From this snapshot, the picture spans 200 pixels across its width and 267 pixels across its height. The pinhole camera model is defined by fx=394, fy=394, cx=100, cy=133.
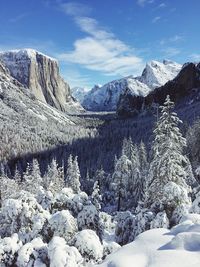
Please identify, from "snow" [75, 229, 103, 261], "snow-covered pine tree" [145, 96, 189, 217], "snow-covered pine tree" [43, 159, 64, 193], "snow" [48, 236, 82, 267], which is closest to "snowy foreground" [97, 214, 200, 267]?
"snow" [48, 236, 82, 267]

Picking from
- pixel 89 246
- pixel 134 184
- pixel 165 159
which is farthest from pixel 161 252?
pixel 134 184

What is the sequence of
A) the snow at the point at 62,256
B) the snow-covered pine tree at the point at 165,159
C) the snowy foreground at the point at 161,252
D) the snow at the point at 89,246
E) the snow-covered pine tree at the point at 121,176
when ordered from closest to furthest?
the snowy foreground at the point at 161,252 → the snow at the point at 62,256 → the snow at the point at 89,246 → the snow-covered pine tree at the point at 165,159 → the snow-covered pine tree at the point at 121,176

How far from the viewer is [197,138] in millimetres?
66750

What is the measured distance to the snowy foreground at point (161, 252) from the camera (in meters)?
10.4

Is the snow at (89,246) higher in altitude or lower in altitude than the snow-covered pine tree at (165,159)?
lower

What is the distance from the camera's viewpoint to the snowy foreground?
10391 mm

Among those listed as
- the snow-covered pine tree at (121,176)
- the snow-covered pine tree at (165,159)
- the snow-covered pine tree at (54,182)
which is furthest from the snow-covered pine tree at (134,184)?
the snow-covered pine tree at (165,159)

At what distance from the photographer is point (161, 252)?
10984mm

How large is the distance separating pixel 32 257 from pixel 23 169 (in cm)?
17330

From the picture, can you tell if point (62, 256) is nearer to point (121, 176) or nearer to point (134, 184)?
point (121, 176)

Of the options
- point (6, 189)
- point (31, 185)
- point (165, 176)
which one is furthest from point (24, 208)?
point (6, 189)

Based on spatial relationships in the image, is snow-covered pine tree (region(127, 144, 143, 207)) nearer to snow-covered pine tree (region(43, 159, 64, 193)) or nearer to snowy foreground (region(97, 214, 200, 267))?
snow-covered pine tree (region(43, 159, 64, 193))

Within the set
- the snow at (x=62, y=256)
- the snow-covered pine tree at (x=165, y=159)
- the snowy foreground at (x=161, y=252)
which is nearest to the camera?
the snowy foreground at (x=161, y=252)

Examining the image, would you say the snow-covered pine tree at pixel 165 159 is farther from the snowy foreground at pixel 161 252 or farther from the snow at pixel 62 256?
the snow at pixel 62 256
